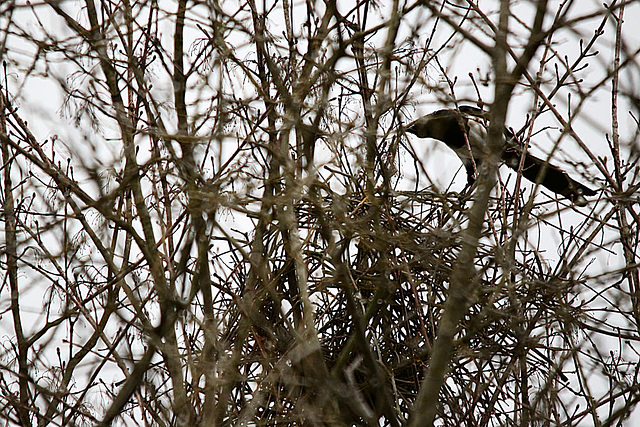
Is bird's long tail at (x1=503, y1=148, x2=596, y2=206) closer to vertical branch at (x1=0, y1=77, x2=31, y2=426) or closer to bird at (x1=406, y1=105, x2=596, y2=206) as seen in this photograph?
bird at (x1=406, y1=105, x2=596, y2=206)

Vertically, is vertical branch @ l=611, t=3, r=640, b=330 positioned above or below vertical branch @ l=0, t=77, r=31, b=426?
below

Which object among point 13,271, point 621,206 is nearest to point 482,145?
point 621,206

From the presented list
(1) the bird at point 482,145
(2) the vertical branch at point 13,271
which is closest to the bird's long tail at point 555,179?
Result: (1) the bird at point 482,145

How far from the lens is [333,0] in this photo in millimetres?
1197

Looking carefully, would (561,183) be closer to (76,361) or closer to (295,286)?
(295,286)

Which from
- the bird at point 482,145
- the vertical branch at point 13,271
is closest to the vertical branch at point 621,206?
the bird at point 482,145

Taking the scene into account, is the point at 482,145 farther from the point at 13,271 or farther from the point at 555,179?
the point at 13,271

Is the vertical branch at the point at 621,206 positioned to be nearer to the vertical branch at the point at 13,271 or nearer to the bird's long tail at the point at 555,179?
the bird's long tail at the point at 555,179

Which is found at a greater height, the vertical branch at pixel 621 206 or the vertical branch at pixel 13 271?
the vertical branch at pixel 13 271

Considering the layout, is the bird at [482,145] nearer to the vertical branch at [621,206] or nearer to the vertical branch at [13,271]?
the vertical branch at [621,206]

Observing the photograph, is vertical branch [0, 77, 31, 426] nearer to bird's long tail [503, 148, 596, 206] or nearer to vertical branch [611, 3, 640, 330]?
bird's long tail [503, 148, 596, 206]

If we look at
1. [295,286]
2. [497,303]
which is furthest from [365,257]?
[497,303]

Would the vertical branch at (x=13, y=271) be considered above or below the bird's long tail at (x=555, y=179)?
above

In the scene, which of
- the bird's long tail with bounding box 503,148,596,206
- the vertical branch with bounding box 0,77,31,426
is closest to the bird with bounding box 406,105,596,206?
the bird's long tail with bounding box 503,148,596,206
